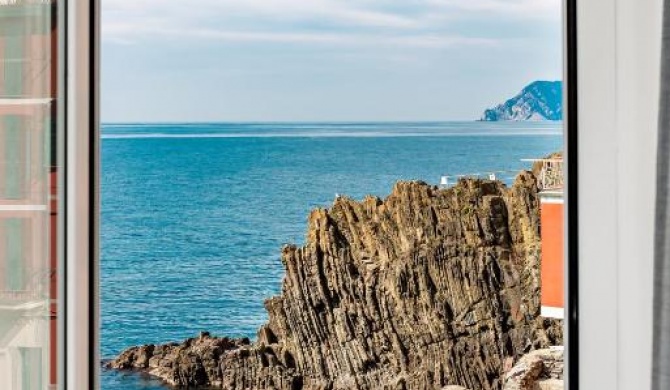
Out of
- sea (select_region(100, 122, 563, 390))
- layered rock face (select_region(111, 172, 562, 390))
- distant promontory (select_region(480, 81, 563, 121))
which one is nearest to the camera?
distant promontory (select_region(480, 81, 563, 121))

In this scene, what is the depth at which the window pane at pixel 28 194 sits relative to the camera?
0.79 metres

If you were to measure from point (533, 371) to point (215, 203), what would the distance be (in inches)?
142

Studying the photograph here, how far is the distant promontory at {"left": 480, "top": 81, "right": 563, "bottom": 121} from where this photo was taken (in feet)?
21.2

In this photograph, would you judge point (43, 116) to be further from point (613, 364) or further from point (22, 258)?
point (613, 364)

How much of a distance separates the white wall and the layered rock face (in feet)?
20.6

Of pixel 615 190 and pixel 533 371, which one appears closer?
pixel 615 190

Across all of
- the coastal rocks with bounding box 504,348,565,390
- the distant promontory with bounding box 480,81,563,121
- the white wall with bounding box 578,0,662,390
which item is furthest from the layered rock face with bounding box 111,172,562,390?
the white wall with bounding box 578,0,662,390

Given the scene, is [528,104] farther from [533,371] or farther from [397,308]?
[533,371]

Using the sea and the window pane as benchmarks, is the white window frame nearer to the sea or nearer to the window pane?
the window pane

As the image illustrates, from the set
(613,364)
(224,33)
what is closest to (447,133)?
(224,33)

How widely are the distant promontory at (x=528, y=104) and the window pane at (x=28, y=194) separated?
5.83 meters

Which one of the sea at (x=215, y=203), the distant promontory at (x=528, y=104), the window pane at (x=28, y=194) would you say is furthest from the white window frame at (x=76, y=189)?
the sea at (x=215, y=203)

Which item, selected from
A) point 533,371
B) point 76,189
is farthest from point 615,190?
point 533,371

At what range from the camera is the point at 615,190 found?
872 mm
